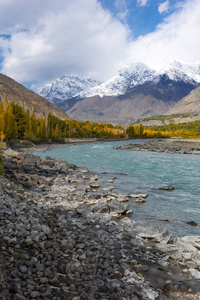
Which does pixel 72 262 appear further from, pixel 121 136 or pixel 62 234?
pixel 121 136

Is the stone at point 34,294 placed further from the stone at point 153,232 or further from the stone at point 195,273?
the stone at point 153,232

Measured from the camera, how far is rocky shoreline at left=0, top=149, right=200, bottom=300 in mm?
6320

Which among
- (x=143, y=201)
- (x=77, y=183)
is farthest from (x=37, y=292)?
(x=77, y=183)

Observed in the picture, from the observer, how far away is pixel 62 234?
9.61 metres

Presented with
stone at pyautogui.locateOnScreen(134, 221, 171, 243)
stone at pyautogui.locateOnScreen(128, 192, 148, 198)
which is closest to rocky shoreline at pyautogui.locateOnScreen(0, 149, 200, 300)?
stone at pyautogui.locateOnScreen(134, 221, 171, 243)

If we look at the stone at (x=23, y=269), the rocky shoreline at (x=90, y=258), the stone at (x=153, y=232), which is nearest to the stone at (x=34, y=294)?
the rocky shoreline at (x=90, y=258)

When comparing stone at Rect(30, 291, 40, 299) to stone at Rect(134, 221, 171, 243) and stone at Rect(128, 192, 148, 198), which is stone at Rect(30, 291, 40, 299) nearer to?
stone at Rect(134, 221, 171, 243)

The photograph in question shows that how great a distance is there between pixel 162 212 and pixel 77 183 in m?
9.97

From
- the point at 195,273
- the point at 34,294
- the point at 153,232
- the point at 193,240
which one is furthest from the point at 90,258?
the point at 193,240

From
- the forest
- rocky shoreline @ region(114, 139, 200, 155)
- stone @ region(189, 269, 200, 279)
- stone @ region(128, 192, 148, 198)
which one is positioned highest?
the forest

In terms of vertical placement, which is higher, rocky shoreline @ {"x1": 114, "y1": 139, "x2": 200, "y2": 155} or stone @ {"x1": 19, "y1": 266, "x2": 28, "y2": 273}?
rocky shoreline @ {"x1": 114, "y1": 139, "x2": 200, "y2": 155}

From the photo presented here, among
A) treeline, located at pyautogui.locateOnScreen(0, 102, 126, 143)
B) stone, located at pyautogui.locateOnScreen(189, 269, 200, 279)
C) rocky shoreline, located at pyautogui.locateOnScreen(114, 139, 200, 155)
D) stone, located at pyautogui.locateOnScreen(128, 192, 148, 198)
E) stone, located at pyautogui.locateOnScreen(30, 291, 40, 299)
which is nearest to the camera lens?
stone, located at pyautogui.locateOnScreen(30, 291, 40, 299)

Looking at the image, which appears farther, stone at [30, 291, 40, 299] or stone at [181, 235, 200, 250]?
stone at [181, 235, 200, 250]

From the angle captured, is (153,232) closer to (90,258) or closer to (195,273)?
(195,273)
